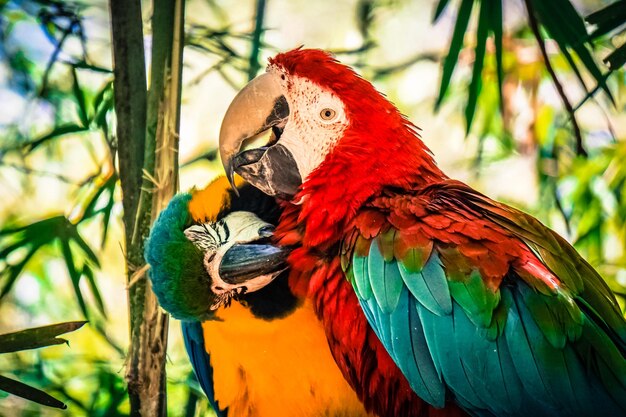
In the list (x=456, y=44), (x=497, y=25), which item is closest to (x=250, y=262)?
(x=456, y=44)

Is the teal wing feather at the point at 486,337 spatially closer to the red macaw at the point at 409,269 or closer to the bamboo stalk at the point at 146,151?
the red macaw at the point at 409,269

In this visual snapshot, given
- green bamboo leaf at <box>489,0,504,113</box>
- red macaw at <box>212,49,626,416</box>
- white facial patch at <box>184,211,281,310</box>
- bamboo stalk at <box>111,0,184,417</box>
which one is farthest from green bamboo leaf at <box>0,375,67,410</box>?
green bamboo leaf at <box>489,0,504,113</box>

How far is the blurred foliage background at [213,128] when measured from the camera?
1830 millimetres

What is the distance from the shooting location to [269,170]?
4.75 feet

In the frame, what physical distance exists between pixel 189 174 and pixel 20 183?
0.73 m

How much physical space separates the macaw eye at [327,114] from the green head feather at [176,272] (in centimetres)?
36

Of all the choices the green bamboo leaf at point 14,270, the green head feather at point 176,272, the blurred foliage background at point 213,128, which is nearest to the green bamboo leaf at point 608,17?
the blurred foliage background at point 213,128

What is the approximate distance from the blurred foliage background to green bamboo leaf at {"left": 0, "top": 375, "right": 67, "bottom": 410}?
59 centimetres

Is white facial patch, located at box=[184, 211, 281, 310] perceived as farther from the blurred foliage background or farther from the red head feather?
the blurred foliage background

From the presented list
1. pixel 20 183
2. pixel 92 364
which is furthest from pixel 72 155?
pixel 92 364

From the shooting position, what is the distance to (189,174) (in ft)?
11.2

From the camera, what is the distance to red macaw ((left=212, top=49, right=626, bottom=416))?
1.17 meters

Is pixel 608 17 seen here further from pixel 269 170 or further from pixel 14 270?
pixel 14 270

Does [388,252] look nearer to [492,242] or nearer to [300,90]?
[492,242]
